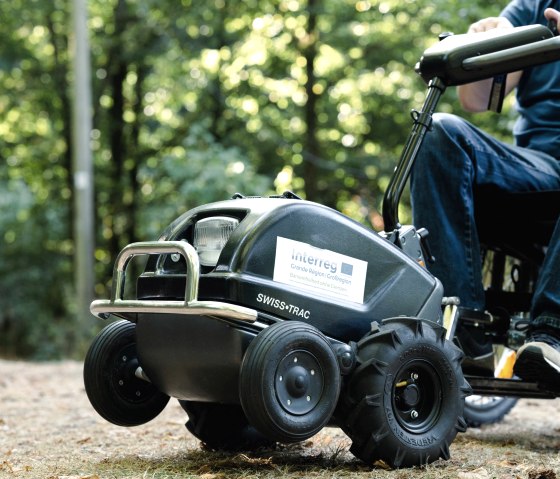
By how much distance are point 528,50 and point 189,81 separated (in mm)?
11516

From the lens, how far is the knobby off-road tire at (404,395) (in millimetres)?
2324

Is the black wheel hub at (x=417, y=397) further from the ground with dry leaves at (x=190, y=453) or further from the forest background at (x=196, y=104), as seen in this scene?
the forest background at (x=196, y=104)

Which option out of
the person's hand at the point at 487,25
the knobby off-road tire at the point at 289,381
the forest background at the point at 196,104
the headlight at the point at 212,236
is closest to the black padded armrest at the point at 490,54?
the person's hand at the point at 487,25

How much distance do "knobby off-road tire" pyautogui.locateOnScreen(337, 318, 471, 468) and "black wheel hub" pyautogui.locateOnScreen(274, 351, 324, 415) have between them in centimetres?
14

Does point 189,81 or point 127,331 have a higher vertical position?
point 189,81

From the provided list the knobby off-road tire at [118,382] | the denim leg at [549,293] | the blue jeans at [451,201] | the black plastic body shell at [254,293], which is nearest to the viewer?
the black plastic body shell at [254,293]

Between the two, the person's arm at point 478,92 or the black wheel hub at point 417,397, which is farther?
the person's arm at point 478,92

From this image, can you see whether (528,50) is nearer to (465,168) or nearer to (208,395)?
(465,168)

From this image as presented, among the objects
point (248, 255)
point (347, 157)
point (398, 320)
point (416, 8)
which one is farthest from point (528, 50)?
point (347, 157)

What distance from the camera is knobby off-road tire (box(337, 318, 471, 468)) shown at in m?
2.32

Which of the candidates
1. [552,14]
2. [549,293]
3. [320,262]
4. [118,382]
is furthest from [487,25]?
[118,382]

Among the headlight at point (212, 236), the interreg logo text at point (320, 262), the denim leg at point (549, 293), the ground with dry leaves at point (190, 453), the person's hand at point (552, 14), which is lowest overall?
the ground with dry leaves at point (190, 453)

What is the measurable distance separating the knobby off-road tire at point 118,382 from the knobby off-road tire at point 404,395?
599 mm

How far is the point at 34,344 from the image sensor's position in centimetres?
1327
